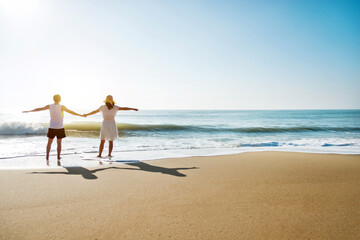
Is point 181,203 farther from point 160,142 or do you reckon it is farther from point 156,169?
point 160,142

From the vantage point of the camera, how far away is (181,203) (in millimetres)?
3219

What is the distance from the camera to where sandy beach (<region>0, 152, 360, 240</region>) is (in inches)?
96.3

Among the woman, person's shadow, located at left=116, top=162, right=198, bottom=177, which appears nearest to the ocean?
the woman

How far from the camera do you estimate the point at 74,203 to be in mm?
3197

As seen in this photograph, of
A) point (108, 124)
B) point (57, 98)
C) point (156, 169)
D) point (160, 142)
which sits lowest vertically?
point (160, 142)

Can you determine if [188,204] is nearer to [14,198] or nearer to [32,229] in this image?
[32,229]

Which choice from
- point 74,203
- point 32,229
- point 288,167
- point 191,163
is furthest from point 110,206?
point 288,167

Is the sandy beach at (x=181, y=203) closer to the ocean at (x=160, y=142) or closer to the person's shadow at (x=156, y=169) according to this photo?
the person's shadow at (x=156, y=169)

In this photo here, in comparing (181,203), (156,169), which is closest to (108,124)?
(156,169)

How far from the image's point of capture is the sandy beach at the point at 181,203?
2445mm

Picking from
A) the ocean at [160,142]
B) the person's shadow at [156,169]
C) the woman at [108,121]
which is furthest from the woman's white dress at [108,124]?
the person's shadow at [156,169]

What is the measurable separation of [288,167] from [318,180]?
116cm

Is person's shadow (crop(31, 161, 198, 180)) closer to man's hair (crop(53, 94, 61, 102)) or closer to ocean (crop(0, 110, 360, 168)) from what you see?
ocean (crop(0, 110, 360, 168))

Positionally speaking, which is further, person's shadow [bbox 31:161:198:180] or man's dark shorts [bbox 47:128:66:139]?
man's dark shorts [bbox 47:128:66:139]
